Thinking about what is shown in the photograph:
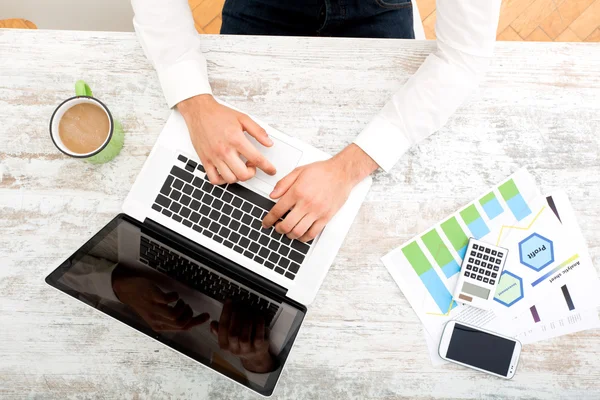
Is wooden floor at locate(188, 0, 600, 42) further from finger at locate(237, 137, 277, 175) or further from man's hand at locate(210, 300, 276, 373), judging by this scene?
man's hand at locate(210, 300, 276, 373)

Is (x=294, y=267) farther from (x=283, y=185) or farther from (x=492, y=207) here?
(x=492, y=207)

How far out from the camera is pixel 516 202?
0.85 metres

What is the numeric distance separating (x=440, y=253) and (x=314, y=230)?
0.26 m

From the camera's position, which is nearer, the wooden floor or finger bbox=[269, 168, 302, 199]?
finger bbox=[269, 168, 302, 199]

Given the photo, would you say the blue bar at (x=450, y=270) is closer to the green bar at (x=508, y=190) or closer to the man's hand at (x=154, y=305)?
the green bar at (x=508, y=190)

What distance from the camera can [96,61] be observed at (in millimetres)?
886

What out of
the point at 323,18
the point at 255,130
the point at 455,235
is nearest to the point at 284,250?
the point at 255,130

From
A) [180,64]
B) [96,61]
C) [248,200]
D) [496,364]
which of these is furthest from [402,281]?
[96,61]

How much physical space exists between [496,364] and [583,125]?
512 millimetres

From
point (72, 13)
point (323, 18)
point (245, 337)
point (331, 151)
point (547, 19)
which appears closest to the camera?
point (245, 337)

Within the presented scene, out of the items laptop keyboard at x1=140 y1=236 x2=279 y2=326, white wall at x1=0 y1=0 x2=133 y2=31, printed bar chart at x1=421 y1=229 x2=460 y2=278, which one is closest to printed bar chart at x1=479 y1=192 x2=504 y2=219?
printed bar chart at x1=421 y1=229 x2=460 y2=278

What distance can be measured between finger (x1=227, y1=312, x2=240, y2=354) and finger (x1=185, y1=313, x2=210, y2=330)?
0.15 ft

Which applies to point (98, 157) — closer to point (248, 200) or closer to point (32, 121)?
point (32, 121)

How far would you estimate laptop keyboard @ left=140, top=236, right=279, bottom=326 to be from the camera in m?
0.78
